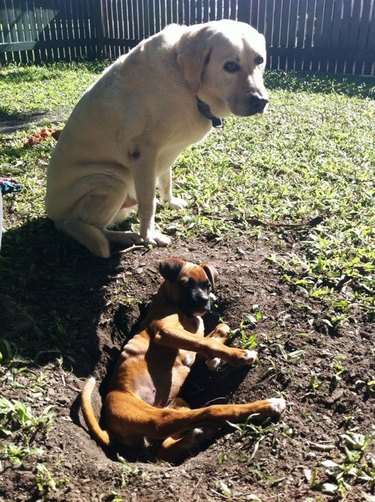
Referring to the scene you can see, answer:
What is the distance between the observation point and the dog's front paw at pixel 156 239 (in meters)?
4.23

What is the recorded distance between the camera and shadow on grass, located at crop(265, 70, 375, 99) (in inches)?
425

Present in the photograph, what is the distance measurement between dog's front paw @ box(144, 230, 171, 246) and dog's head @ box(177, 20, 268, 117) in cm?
114

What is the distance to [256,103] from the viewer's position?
3.81 meters

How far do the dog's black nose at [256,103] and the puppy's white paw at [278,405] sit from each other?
2.15 meters

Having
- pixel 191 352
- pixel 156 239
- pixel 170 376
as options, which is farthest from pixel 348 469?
pixel 156 239

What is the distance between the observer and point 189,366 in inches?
134

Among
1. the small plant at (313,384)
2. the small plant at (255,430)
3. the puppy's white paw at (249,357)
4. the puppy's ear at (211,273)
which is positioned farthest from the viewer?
the puppy's ear at (211,273)

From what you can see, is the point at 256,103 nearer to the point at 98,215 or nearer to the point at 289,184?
the point at 98,215

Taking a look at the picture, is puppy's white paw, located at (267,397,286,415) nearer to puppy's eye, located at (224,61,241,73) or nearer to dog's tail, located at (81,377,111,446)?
dog's tail, located at (81,377,111,446)

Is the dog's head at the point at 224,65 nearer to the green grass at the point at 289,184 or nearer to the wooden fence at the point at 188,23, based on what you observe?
the green grass at the point at 289,184

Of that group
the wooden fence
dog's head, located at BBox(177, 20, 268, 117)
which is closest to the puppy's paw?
dog's head, located at BBox(177, 20, 268, 117)

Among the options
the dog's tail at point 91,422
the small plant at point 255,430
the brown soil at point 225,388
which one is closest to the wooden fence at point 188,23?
the brown soil at point 225,388

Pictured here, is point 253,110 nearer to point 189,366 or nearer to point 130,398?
point 189,366

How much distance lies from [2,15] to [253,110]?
520 inches
